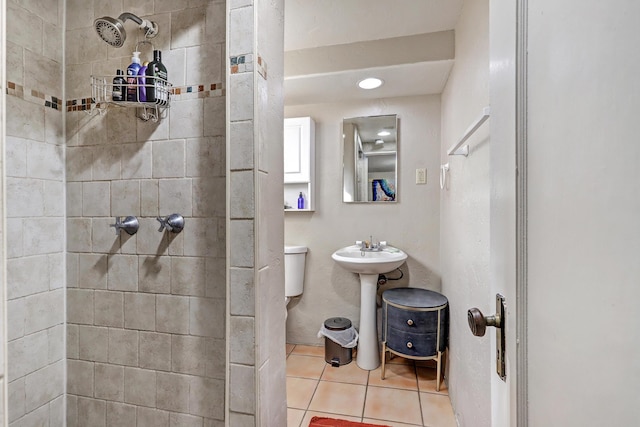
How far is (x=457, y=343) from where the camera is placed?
1.67 meters

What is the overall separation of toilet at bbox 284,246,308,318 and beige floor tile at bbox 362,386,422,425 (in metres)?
0.91

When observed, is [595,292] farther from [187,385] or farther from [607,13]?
[187,385]

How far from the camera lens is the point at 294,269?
8.05 feet

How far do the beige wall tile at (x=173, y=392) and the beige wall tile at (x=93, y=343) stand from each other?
282 mm

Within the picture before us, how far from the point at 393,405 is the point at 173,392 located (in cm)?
131

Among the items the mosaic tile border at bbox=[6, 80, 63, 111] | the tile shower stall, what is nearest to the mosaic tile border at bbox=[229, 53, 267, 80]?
the tile shower stall

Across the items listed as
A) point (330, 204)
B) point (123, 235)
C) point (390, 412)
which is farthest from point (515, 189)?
point (330, 204)

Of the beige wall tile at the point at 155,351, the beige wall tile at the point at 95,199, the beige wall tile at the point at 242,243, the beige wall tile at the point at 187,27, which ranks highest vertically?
the beige wall tile at the point at 187,27

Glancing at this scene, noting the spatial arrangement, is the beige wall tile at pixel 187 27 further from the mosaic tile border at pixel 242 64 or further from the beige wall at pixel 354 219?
the beige wall at pixel 354 219

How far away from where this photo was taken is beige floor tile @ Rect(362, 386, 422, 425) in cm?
169

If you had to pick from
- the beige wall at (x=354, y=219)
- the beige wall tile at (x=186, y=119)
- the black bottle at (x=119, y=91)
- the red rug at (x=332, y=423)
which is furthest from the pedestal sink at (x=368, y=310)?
the black bottle at (x=119, y=91)

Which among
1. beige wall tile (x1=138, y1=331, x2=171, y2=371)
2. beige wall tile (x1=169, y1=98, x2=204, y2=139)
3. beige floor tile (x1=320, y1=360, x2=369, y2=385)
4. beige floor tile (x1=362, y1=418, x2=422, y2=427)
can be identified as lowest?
beige floor tile (x1=362, y1=418, x2=422, y2=427)

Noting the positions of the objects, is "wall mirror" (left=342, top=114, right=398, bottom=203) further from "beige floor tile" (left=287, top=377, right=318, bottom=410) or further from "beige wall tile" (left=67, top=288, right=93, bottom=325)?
"beige wall tile" (left=67, top=288, right=93, bottom=325)

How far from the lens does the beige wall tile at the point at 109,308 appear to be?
1217mm
